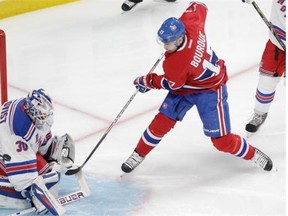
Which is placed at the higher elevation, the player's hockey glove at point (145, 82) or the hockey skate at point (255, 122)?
the player's hockey glove at point (145, 82)

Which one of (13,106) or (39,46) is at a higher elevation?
(13,106)

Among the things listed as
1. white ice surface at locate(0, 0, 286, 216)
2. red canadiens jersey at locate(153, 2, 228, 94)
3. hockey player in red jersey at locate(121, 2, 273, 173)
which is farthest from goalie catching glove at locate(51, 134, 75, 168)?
red canadiens jersey at locate(153, 2, 228, 94)

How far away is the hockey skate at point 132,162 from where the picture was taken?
12.9 ft

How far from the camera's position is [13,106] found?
3.52 metres

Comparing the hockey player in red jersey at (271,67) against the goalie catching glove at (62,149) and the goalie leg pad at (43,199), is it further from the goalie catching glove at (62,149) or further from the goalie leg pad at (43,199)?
the goalie leg pad at (43,199)

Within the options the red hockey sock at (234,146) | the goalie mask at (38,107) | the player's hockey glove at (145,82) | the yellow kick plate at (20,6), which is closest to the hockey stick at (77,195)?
the goalie mask at (38,107)

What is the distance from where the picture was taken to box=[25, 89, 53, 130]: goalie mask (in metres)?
3.43

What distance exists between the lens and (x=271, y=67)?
413 centimetres

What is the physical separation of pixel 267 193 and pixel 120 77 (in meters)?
1.50

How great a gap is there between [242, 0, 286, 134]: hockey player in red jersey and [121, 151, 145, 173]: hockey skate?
0.62m

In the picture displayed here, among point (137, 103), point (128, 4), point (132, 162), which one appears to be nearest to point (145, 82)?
point (132, 162)

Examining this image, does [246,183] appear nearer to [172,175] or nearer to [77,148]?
[172,175]

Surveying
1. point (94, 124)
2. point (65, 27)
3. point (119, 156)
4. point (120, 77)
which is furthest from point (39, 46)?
point (119, 156)

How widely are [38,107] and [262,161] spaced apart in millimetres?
1072
